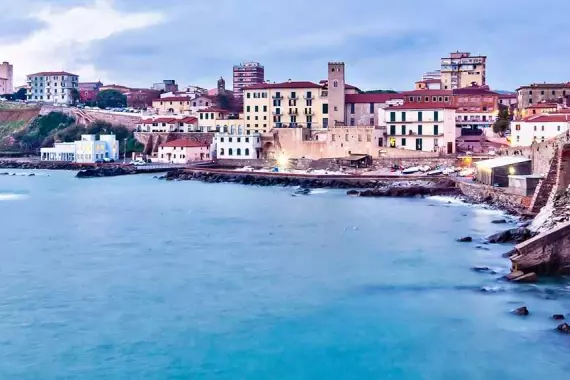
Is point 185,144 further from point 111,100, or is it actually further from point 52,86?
point 52,86

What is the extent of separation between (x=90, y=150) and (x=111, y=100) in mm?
22411

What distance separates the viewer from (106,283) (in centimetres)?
1553

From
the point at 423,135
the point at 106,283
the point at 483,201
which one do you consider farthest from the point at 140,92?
the point at 106,283

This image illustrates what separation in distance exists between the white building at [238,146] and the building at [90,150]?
10732mm

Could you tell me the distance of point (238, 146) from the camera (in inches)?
1841

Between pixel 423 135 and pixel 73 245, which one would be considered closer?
pixel 73 245

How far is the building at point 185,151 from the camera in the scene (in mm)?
49188

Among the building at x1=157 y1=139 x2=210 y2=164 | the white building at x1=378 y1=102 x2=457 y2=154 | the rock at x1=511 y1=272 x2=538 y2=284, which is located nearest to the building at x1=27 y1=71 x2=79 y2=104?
the building at x1=157 y1=139 x2=210 y2=164

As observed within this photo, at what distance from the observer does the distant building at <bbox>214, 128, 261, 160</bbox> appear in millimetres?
46156

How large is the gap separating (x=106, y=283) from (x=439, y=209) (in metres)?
14.6

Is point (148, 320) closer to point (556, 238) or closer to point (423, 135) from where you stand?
point (556, 238)

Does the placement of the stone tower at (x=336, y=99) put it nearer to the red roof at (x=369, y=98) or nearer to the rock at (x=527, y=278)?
the red roof at (x=369, y=98)

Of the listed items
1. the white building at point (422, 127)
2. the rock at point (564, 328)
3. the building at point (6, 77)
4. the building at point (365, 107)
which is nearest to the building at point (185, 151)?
the building at point (365, 107)

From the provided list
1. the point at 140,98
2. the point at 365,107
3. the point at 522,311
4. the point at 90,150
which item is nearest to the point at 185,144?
the point at 90,150
